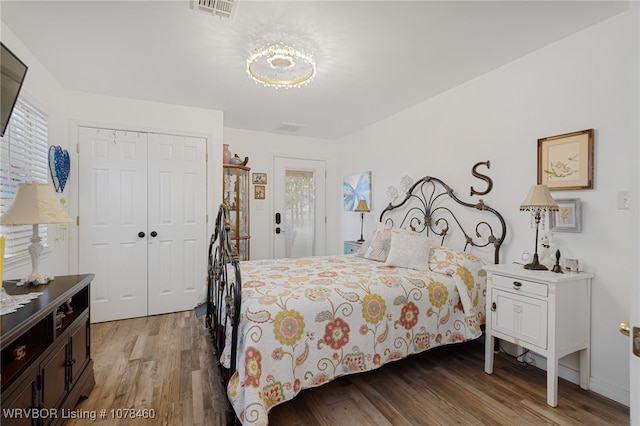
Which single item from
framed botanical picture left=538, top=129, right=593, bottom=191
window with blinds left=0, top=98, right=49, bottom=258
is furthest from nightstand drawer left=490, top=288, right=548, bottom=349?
window with blinds left=0, top=98, right=49, bottom=258

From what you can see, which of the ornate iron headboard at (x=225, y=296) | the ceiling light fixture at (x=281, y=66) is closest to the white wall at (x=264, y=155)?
the ornate iron headboard at (x=225, y=296)

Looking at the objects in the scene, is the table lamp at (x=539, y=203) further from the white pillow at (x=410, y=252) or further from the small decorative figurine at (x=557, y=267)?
the white pillow at (x=410, y=252)

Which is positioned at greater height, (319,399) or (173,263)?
(173,263)

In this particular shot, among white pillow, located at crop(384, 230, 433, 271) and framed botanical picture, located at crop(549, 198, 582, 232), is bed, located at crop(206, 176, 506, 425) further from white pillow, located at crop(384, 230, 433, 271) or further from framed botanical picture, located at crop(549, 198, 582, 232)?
framed botanical picture, located at crop(549, 198, 582, 232)

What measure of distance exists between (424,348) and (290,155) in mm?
3696

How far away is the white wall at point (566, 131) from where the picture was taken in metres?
2.05

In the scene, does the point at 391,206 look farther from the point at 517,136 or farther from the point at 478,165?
the point at 517,136

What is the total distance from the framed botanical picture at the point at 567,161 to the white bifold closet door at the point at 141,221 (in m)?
3.52

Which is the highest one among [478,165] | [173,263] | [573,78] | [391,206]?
[573,78]

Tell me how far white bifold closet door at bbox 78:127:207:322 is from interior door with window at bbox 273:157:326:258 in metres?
1.41

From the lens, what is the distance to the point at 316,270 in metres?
2.76

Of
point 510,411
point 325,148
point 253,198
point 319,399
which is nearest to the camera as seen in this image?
point 510,411

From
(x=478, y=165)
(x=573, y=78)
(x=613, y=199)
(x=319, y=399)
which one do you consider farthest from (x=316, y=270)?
(x=573, y=78)

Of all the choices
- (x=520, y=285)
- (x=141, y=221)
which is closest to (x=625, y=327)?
(x=520, y=285)
